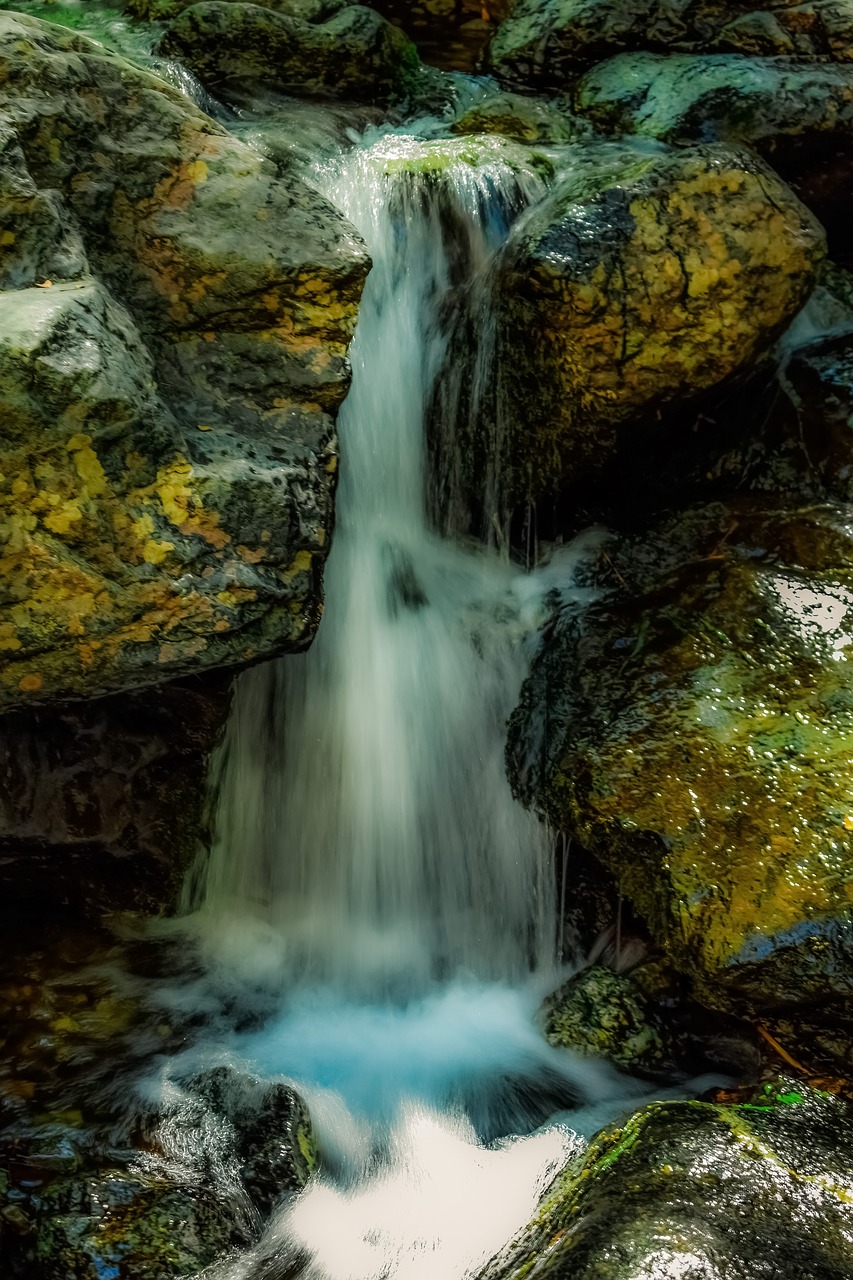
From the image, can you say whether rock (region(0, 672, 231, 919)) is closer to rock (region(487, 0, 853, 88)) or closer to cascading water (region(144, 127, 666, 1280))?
cascading water (region(144, 127, 666, 1280))

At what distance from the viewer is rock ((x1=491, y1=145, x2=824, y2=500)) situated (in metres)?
3.98

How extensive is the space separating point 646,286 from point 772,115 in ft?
6.33

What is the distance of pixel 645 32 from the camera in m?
6.07

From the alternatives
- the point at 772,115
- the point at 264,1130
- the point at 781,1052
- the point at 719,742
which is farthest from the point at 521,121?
the point at 264,1130

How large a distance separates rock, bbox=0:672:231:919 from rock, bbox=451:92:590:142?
160 inches

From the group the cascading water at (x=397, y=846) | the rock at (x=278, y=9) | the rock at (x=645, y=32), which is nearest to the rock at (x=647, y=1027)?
the cascading water at (x=397, y=846)

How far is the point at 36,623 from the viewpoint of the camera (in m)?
2.56

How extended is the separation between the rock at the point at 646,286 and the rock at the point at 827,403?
1.93 ft

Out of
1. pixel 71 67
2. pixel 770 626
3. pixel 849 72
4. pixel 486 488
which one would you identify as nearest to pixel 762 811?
pixel 770 626

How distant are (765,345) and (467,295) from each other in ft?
4.52

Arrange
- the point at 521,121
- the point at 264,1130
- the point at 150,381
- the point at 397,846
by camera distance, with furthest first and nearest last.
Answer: the point at 521,121 → the point at 397,846 → the point at 264,1130 → the point at 150,381

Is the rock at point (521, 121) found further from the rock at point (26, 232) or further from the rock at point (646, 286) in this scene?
the rock at point (26, 232)

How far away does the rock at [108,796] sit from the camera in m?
3.55

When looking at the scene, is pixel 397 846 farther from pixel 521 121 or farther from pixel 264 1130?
pixel 521 121
